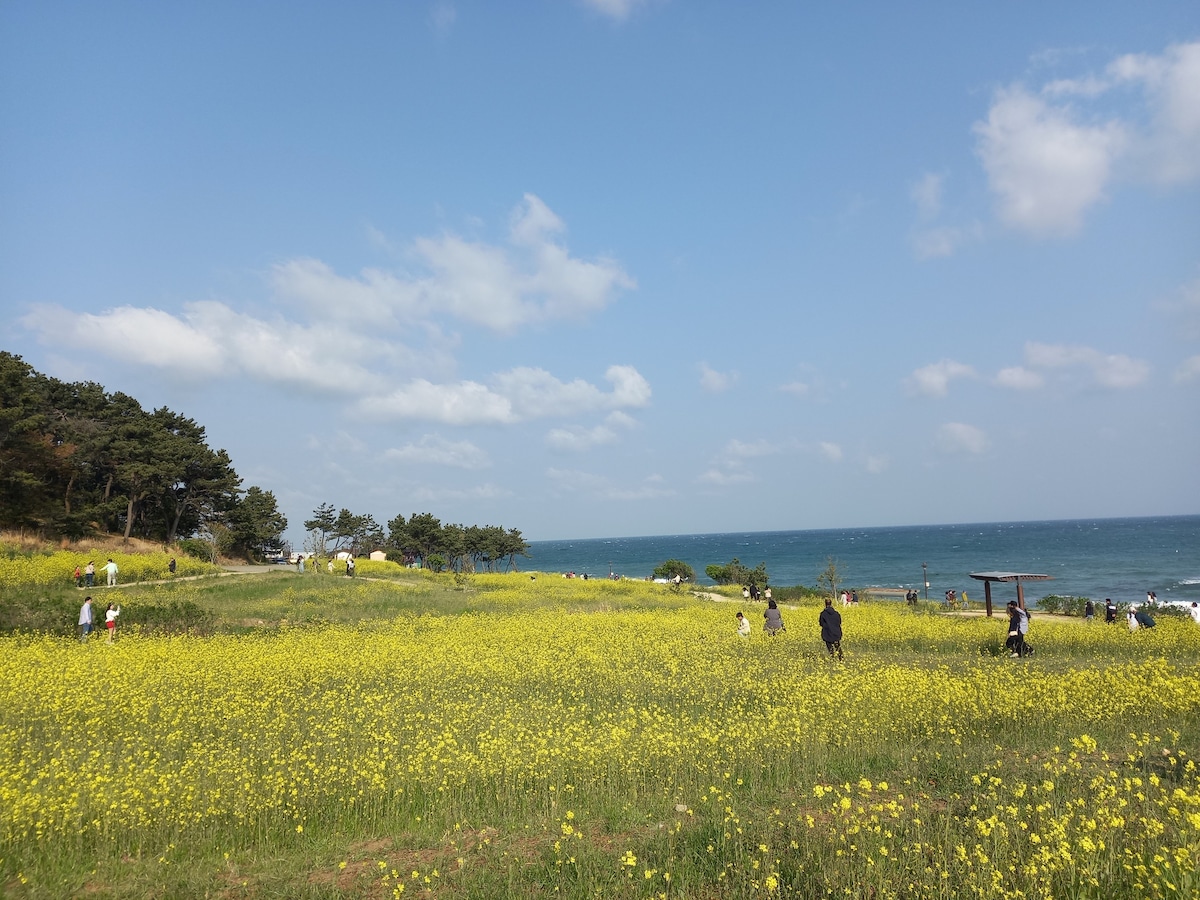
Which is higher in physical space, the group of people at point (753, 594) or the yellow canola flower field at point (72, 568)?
the yellow canola flower field at point (72, 568)

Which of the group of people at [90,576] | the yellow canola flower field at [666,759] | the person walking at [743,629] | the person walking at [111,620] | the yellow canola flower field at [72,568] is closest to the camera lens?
the yellow canola flower field at [666,759]

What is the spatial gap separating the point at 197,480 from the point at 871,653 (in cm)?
5452

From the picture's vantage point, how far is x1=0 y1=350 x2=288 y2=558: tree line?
3988 centimetres

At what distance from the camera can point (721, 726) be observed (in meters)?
10.0

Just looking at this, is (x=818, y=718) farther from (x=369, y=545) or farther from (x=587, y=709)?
(x=369, y=545)

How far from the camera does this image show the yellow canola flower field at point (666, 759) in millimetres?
5680

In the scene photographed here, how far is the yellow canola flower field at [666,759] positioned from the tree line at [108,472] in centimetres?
3224

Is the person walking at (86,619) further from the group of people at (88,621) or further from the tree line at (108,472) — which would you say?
the tree line at (108,472)

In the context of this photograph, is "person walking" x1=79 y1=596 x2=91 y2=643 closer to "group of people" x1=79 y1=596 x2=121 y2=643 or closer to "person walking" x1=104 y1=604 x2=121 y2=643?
"group of people" x1=79 y1=596 x2=121 y2=643

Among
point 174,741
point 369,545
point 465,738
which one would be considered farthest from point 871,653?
point 369,545

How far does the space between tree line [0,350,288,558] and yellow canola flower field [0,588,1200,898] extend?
32.2 m

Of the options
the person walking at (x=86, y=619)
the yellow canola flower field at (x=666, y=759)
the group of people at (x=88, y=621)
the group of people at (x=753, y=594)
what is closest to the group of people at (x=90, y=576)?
the group of people at (x=88, y=621)

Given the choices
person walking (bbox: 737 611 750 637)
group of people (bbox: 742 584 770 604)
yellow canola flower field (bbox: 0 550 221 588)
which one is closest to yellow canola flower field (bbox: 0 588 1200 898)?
person walking (bbox: 737 611 750 637)

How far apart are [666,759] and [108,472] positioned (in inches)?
2159
